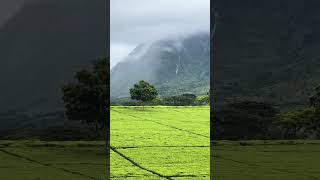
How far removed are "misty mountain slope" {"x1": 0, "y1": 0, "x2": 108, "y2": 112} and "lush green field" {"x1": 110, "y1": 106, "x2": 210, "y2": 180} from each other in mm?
6435

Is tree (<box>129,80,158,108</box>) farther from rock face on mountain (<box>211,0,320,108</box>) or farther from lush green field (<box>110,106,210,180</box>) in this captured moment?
rock face on mountain (<box>211,0,320,108</box>)

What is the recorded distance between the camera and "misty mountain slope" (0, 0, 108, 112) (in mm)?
27703

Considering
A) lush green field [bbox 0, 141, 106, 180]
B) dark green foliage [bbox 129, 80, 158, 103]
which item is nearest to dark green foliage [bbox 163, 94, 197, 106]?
dark green foliage [bbox 129, 80, 158, 103]

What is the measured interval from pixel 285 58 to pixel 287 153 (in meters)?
21.9

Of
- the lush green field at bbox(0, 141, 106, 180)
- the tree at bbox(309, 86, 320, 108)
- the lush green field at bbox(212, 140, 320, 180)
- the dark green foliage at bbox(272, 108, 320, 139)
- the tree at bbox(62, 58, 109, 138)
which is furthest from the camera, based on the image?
the tree at bbox(309, 86, 320, 108)

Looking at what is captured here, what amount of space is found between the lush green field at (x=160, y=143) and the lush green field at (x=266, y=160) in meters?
1.48

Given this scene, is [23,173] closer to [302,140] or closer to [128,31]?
[302,140]

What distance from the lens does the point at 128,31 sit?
465 ft

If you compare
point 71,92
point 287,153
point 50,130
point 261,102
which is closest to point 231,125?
point 261,102

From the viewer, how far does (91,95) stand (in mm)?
28062

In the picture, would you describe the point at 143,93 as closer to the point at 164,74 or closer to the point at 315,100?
the point at 315,100

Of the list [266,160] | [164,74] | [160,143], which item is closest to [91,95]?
[266,160]

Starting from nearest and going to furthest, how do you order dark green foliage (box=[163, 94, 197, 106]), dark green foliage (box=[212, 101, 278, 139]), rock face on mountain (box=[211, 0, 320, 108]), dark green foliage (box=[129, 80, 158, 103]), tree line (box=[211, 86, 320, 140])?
tree line (box=[211, 86, 320, 140]) → dark green foliage (box=[212, 101, 278, 139]) → rock face on mountain (box=[211, 0, 320, 108]) → dark green foliage (box=[129, 80, 158, 103]) → dark green foliage (box=[163, 94, 197, 106])

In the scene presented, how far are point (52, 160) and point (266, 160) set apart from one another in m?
14.4
